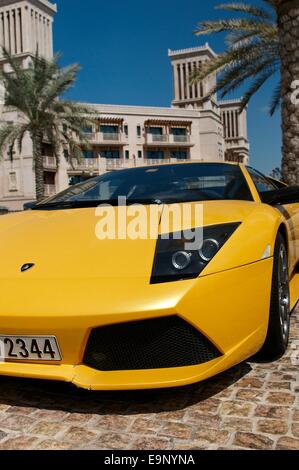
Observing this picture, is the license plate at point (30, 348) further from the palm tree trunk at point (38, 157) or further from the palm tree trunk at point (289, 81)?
the palm tree trunk at point (38, 157)

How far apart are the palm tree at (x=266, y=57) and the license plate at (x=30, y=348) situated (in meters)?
7.97

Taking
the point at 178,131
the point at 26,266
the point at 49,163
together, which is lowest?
the point at 26,266

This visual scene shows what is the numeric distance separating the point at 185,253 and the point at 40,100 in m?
21.9

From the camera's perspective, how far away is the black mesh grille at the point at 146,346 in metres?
1.71

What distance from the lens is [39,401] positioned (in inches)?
80.0

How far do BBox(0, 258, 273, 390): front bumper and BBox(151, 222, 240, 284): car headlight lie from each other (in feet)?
0.17

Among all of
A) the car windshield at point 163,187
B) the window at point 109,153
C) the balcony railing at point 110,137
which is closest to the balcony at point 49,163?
the window at point 109,153

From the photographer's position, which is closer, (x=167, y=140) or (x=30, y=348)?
(x=30, y=348)

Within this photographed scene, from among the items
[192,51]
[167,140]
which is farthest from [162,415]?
[192,51]

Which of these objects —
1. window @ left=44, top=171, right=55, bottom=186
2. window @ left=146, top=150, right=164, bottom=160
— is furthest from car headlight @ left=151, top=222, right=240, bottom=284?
window @ left=146, top=150, right=164, bottom=160

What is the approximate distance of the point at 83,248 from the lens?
2051 millimetres

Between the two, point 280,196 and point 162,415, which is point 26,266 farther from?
point 280,196
